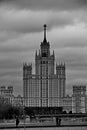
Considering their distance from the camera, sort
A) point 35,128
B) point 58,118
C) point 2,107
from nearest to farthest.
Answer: point 35,128
point 58,118
point 2,107

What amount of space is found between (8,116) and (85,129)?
4789 cm

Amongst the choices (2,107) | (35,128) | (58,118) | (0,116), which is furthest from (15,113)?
(35,128)

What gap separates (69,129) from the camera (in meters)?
69.3

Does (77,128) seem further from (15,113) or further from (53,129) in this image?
(15,113)

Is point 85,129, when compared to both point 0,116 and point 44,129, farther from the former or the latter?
point 0,116

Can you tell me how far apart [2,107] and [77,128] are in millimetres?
52464

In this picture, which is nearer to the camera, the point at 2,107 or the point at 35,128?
the point at 35,128

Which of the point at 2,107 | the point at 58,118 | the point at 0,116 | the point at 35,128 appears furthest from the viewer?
the point at 2,107

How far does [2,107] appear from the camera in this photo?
122m

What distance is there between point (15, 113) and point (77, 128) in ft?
183

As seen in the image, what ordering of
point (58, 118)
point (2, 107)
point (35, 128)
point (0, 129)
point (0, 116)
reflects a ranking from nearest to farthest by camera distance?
1. point (0, 129)
2. point (35, 128)
3. point (58, 118)
4. point (0, 116)
5. point (2, 107)

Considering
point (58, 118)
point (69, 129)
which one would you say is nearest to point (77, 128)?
point (69, 129)

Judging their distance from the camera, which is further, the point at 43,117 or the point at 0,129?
the point at 43,117

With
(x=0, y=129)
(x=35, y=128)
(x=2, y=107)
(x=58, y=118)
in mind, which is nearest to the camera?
(x=0, y=129)
